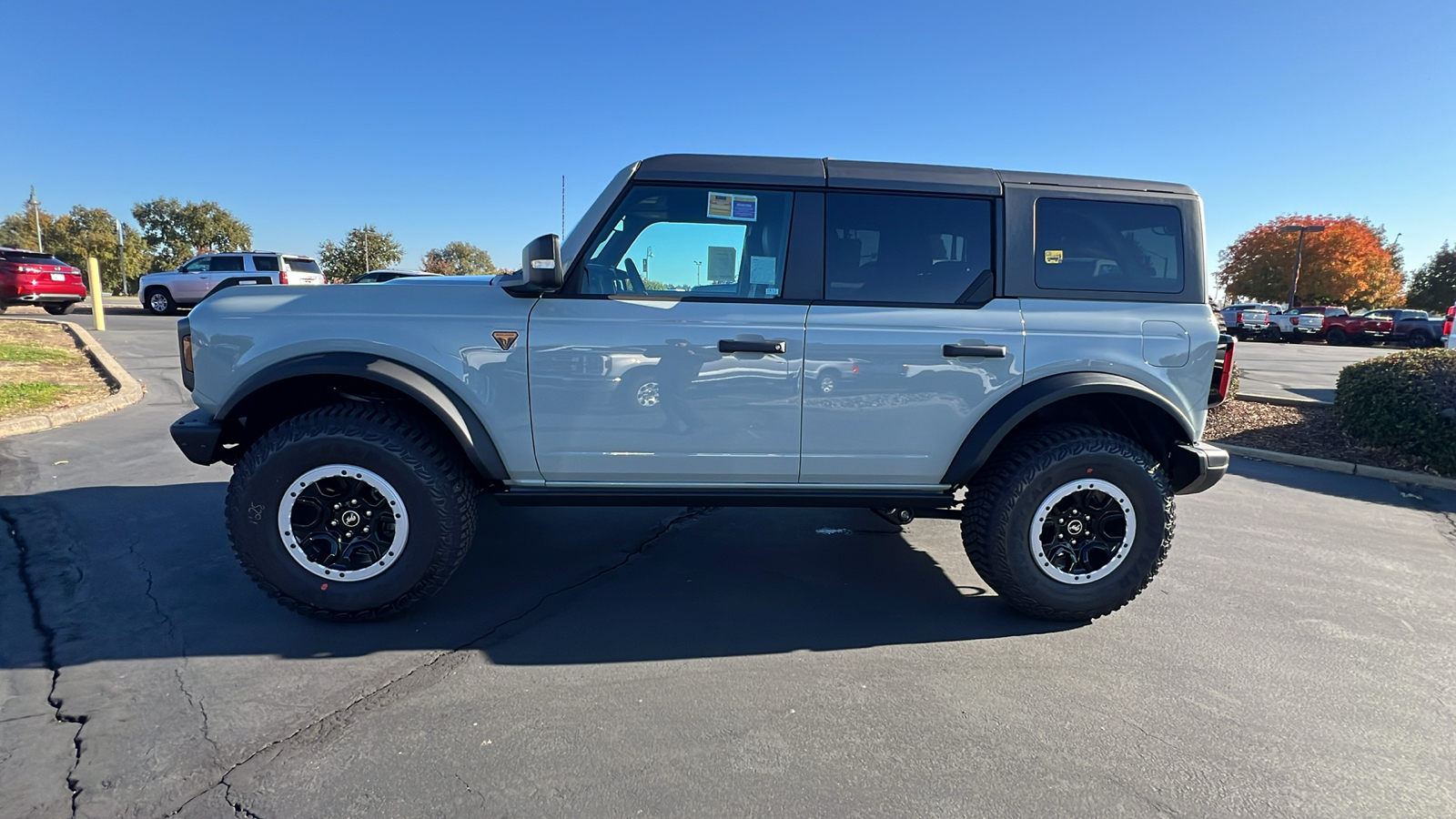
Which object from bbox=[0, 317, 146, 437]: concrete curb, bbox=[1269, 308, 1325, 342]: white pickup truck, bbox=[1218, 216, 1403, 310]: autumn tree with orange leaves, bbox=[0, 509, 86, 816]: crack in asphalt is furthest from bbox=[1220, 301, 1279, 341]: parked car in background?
bbox=[0, 509, 86, 816]: crack in asphalt

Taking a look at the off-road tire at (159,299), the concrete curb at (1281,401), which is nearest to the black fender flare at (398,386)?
the concrete curb at (1281,401)

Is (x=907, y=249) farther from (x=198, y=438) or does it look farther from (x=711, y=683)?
(x=198, y=438)

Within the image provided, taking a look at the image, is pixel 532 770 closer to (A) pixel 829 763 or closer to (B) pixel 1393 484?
(A) pixel 829 763

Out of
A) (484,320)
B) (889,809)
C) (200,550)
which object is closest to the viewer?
(889,809)

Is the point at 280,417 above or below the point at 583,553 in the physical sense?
above

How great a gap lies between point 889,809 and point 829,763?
26cm

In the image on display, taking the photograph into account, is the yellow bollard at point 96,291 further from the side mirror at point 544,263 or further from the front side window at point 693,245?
the front side window at point 693,245

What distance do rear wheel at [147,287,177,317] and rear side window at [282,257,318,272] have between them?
3.89 m

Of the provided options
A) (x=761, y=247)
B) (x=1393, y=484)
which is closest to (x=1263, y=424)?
(x=1393, y=484)

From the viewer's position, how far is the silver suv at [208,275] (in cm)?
2023

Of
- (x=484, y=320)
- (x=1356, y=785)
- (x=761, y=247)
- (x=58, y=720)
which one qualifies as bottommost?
(x=1356, y=785)

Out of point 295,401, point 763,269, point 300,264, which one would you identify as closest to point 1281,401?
point 763,269

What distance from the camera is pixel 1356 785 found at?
2.28 meters

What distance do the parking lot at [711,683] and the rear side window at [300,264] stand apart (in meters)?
18.5
